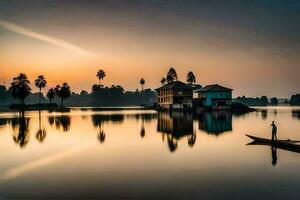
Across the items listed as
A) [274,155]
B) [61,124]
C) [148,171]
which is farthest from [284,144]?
[61,124]

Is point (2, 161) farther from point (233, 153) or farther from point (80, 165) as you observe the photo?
point (233, 153)

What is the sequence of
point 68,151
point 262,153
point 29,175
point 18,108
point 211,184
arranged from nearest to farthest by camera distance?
point 211,184, point 29,175, point 262,153, point 68,151, point 18,108

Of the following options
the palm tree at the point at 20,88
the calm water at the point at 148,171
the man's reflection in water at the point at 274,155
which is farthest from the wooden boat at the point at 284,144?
the palm tree at the point at 20,88

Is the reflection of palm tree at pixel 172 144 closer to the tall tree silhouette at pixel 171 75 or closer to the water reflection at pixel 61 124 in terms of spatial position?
the water reflection at pixel 61 124

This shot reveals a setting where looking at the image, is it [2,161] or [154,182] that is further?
[2,161]

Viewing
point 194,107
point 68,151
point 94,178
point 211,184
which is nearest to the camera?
point 211,184

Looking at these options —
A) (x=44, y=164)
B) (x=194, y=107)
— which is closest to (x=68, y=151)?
(x=44, y=164)

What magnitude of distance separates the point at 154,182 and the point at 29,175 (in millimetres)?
8221

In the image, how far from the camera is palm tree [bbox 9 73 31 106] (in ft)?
431

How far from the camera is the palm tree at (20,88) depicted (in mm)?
131250

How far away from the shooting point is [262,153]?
24.8 metres

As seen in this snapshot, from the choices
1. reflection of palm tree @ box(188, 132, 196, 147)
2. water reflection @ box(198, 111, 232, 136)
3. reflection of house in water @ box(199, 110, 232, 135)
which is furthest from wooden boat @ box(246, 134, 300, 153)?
reflection of house in water @ box(199, 110, 232, 135)

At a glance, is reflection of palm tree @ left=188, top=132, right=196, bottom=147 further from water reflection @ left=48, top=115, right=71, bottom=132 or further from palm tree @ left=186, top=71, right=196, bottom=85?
Result: palm tree @ left=186, top=71, right=196, bottom=85

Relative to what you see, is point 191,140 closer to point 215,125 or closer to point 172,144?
point 172,144
